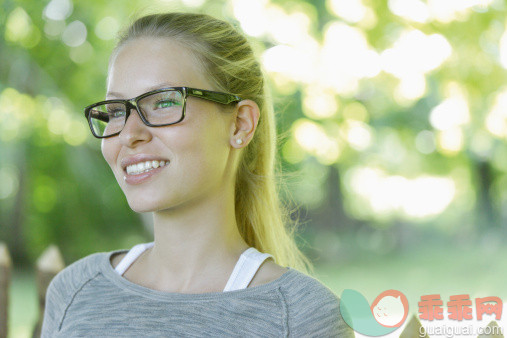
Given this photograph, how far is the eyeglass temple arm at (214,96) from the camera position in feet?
4.04

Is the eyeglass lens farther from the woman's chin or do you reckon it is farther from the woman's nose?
the woman's chin

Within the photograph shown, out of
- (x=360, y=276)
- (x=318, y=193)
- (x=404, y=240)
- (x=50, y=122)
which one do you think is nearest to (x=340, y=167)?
(x=318, y=193)

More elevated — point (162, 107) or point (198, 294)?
point (162, 107)

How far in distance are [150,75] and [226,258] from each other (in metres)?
0.45

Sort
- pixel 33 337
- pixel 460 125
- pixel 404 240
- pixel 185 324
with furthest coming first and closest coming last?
pixel 404 240
pixel 460 125
pixel 33 337
pixel 185 324

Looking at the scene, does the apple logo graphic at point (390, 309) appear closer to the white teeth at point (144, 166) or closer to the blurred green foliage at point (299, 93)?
the white teeth at point (144, 166)

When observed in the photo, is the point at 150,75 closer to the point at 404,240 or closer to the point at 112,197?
the point at 112,197

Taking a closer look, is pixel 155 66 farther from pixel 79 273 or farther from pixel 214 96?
pixel 79 273

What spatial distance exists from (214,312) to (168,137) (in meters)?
0.38

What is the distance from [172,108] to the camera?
1.22m

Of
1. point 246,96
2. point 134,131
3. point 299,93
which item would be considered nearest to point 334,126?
point 299,93

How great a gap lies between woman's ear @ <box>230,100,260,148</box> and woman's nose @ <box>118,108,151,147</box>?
21cm

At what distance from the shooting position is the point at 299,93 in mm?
5066

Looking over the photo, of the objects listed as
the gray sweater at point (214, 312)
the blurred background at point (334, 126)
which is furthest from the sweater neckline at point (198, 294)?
the blurred background at point (334, 126)
